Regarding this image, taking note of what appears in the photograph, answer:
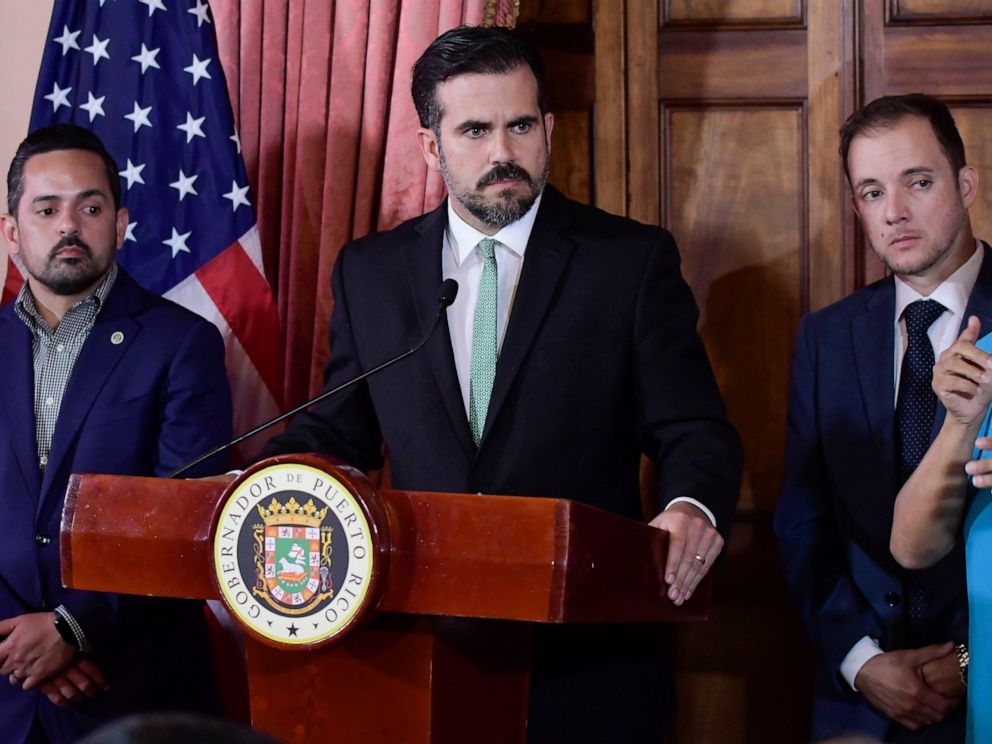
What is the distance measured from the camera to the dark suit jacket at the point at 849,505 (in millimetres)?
2381

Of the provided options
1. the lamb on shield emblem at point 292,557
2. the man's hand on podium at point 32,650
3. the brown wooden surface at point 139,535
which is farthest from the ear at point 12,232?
the lamb on shield emblem at point 292,557

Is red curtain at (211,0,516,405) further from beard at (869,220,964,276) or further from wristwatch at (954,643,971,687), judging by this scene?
wristwatch at (954,643,971,687)

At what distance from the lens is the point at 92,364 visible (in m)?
2.60

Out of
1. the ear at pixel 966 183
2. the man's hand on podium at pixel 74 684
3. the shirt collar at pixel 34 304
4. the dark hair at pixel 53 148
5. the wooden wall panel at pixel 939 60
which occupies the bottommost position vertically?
the man's hand on podium at pixel 74 684

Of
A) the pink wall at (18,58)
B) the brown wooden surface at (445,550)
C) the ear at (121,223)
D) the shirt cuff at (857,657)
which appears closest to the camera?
the brown wooden surface at (445,550)

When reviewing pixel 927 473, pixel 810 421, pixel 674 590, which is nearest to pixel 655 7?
pixel 810 421

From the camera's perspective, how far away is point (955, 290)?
2.46 metres

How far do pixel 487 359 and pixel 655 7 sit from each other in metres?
1.31

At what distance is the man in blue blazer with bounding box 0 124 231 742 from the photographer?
2447 mm

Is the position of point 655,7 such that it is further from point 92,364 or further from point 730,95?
point 92,364

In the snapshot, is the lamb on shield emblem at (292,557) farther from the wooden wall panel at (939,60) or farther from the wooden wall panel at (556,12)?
the wooden wall panel at (939,60)

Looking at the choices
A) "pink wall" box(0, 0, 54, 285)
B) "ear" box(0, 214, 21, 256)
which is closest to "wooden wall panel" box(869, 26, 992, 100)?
"ear" box(0, 214, 21, 256)

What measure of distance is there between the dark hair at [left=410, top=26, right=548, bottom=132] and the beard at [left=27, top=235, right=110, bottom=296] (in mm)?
805

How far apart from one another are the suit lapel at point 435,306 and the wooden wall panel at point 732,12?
41.7 inches
